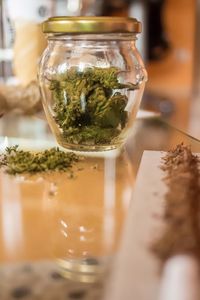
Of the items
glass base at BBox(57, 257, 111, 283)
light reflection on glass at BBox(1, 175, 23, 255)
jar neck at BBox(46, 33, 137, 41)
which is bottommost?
light reflection on glass at BBox(1, 175, 23, 255)

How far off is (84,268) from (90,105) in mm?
286

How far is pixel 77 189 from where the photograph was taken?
435mm

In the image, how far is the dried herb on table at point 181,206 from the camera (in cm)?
29

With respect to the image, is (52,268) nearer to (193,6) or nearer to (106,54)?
(106,54)

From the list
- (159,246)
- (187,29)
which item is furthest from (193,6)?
(159,246)

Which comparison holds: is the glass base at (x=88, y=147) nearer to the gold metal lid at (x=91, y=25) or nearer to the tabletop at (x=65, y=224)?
the tabletop at (x=65, y=224)

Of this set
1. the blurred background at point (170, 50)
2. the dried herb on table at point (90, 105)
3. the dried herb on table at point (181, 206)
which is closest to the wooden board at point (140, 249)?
the dried herb on table at point (181, 206)

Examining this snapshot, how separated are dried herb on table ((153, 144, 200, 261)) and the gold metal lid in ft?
0.49

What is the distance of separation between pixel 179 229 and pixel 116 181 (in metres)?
0.15

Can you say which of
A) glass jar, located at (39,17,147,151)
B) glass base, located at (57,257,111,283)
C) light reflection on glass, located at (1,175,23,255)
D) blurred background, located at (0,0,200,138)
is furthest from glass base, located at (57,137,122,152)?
blurred background, located at (0,0,200,138)

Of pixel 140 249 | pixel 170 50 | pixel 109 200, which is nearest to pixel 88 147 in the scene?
pixel 109 200

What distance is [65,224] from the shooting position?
0.35 meters

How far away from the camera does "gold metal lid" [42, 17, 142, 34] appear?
518 mm

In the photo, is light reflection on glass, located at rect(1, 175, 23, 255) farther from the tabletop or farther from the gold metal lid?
the gold metal lid
